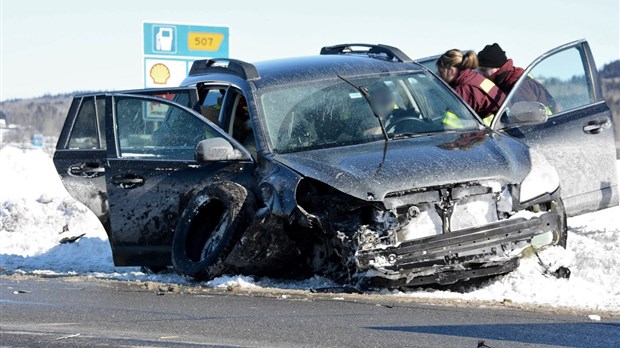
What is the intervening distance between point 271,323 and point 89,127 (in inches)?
173

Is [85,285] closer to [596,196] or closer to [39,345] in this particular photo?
[39,345]

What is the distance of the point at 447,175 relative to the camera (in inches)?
338

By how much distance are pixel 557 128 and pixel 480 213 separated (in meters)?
2.16

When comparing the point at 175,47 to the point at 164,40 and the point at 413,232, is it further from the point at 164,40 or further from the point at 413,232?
the point at 413,232

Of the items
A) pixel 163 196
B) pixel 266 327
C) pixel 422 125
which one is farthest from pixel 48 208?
pixel 266 327

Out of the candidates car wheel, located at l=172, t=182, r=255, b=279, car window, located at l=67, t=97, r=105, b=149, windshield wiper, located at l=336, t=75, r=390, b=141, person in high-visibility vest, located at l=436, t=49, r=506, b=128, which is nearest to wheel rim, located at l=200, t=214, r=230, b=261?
car wheel, located at l=172, t=182, r=255, b=279

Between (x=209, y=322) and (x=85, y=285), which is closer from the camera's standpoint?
(x=209, y=322)

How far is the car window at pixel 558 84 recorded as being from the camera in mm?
10820

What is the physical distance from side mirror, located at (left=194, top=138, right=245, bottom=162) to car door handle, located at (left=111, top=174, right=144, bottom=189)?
753 mm

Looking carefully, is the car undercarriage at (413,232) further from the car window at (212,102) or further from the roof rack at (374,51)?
the roof rack at (374,51)

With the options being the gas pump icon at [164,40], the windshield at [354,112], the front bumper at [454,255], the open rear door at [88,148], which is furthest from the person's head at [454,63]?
the gas pump icon at [164,40]

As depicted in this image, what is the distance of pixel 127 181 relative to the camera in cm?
1024

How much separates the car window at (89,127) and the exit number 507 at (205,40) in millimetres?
9676

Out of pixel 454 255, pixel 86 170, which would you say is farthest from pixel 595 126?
pixel 86 170
